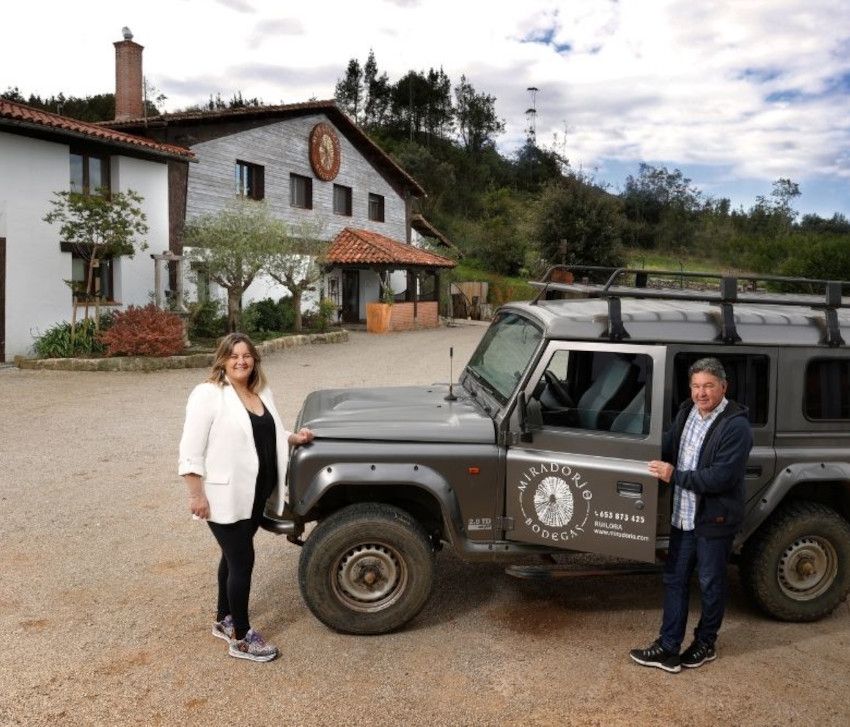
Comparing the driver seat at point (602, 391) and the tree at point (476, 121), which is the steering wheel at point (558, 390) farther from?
the tree at point (476, 121)

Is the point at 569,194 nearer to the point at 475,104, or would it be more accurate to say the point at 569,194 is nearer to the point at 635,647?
the point at 635,647

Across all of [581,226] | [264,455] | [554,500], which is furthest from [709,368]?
[581,226]

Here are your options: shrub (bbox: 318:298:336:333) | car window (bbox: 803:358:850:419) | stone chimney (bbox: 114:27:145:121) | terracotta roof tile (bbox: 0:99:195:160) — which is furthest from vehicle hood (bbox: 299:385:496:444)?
stone chimney (bbox: 114:27:145:121)

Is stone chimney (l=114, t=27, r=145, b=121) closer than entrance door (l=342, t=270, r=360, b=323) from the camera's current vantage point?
Yes

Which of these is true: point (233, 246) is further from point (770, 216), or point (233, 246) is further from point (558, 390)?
point (770, 216)

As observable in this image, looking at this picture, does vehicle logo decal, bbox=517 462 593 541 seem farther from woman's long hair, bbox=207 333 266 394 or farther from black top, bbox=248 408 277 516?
woman's long hair, bbox=207 333 266 394

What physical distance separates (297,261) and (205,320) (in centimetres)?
359

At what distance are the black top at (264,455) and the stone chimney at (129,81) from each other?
22.0 meters

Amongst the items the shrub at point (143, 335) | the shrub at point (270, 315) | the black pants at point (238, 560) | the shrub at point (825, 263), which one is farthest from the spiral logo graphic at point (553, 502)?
the shrub at point (825, 263)

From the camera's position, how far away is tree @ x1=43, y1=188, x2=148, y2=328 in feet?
53.6

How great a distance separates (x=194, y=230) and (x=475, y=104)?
6980 centimetres

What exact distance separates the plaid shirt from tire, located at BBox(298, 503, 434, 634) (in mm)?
1400

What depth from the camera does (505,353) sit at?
197 inches

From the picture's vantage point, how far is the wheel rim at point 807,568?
459 centimetres
